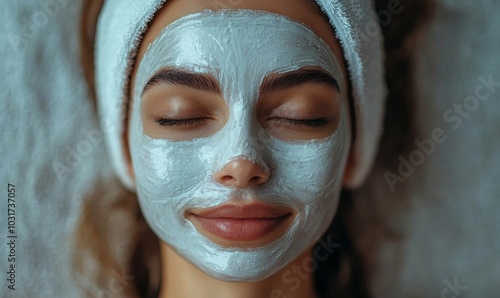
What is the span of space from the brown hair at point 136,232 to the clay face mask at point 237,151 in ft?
0.88

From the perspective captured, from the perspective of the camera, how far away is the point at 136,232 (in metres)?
1.13

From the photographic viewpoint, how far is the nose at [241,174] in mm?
766

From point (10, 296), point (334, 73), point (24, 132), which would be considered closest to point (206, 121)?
point (334, 73)

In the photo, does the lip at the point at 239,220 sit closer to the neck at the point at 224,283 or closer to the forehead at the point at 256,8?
the neck at the point at 224,283

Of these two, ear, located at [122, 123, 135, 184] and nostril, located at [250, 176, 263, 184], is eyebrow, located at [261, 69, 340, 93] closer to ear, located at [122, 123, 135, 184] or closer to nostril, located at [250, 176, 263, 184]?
nostril, located at [250, 176, 263, 184]

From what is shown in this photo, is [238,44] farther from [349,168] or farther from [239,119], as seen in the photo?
[349,168]

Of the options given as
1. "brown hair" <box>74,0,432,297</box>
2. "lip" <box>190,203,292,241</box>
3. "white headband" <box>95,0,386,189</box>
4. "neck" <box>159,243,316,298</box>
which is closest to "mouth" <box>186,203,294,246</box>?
"lip" <box>190,203,292,241</box>

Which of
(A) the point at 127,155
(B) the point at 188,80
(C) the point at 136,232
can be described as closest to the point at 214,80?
(B) the point at 188,80

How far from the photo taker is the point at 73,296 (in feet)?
3.53

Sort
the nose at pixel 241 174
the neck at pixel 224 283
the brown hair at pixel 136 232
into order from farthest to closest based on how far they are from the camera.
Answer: the brown hair at pixel 136 232
the neck at pixel 224 283
the nose at pixel 241 174

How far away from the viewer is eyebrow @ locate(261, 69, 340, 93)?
789mm

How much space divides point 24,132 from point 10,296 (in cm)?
29

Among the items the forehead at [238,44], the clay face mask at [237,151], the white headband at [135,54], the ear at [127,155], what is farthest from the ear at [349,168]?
the ear at [127,155]

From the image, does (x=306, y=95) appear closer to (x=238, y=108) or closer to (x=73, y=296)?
(x=238, y=108)
